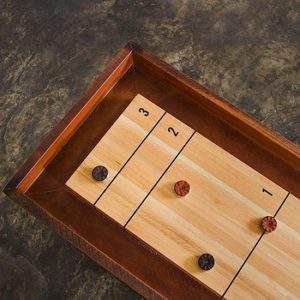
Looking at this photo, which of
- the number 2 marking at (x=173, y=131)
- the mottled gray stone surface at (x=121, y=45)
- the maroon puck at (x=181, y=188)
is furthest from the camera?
the mottled gray stone surface at (x=121, y=45)

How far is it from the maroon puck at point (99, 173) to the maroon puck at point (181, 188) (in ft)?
0.95

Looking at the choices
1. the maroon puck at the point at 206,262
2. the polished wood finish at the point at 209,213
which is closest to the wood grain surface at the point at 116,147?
the polished wood finish at the point at 209,213

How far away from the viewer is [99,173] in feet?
6.60

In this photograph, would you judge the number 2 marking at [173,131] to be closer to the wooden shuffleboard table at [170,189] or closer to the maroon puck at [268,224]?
the wooden shuffleboard table at [170,189]

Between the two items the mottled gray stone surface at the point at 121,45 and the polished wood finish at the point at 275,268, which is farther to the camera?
the mottled gray stone surface at the point at 121,45

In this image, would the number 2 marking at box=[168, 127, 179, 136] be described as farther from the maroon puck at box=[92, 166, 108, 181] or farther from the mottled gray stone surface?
the mottled gray stone surface

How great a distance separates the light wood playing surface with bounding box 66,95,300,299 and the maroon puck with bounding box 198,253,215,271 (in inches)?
0.7

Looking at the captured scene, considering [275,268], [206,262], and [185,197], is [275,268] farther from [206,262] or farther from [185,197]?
[185,197]

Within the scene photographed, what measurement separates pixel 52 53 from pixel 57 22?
216 millimetres

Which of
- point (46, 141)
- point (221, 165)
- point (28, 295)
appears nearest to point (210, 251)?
point (221, 165)

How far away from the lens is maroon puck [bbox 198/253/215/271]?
1.88 m

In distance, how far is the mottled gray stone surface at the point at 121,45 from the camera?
273 cm

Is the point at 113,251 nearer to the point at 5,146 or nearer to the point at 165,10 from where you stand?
the point at 5,146

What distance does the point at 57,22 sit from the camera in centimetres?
300
